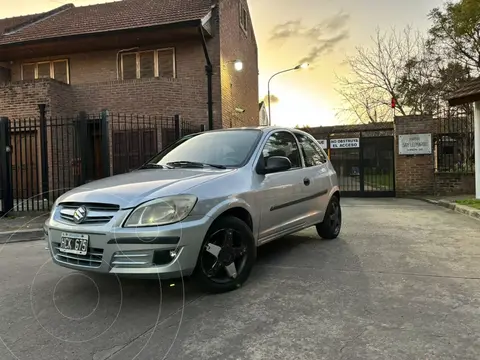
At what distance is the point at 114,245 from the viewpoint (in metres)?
3.34

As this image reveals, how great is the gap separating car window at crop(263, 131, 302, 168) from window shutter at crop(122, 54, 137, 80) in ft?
34.6

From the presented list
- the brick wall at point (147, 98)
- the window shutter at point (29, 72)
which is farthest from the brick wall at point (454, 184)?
the window shutter at point (29, 72)

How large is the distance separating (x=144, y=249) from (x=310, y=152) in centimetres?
328

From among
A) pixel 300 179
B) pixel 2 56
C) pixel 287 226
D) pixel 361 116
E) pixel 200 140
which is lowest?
pixel 287 226

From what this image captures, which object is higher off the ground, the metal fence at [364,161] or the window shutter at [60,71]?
the window shutter at [60,71]

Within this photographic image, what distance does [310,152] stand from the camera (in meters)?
5.93

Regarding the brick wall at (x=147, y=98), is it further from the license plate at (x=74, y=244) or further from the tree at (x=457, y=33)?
the tree at (x=457, y=33)

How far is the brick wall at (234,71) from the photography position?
14.6m

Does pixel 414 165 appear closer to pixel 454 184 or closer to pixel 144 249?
pixel 454 184

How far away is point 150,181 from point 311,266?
2.18 meters

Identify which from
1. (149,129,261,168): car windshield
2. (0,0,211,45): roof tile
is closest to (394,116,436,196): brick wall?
(0,0,211,45): roof tile

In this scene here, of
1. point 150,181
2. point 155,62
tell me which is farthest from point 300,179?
point 155,62

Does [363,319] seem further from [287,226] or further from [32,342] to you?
[32,342]

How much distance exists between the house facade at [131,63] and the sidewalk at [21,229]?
4.99 m
